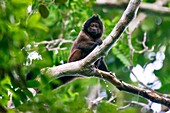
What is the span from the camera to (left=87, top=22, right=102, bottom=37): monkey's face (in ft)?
16.9

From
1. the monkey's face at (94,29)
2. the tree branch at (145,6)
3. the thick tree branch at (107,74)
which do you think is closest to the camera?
the thick tree branch at (107,74)

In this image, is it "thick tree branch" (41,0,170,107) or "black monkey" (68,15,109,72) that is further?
"black monkey" (68,15,109,72)

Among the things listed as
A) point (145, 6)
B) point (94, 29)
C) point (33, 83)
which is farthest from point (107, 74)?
point (145, 6)

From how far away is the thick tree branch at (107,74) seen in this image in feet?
11.5

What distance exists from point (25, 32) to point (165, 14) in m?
4.86

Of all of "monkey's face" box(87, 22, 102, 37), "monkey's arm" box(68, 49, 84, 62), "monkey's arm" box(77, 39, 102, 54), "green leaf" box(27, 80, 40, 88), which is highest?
"green leaf" box(27, 80, 40, 88)

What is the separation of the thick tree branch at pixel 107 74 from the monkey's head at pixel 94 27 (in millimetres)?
1128

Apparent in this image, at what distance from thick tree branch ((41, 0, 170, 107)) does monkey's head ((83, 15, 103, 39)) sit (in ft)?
3.70

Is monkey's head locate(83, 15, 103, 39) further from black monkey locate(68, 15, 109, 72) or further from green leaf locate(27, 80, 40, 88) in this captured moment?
green leaf locate(27, 80, 40, 88)

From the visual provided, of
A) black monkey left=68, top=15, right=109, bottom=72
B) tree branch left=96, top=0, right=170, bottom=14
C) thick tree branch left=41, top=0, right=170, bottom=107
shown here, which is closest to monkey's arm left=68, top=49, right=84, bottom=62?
black monkey left=68, top=15, right=109, bottom=72

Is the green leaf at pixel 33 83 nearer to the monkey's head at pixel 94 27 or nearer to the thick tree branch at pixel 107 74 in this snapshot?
the thick tree branch at pixel 107 74

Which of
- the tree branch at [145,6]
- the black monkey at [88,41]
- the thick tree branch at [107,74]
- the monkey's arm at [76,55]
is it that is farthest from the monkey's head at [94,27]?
the tree branch at [145,6]

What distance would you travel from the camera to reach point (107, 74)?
4016mm

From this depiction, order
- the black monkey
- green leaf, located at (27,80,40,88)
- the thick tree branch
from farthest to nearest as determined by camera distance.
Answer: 1. the black monkey
2. the thick tree branch
3. green leaf, located at (27,80,40,88)
